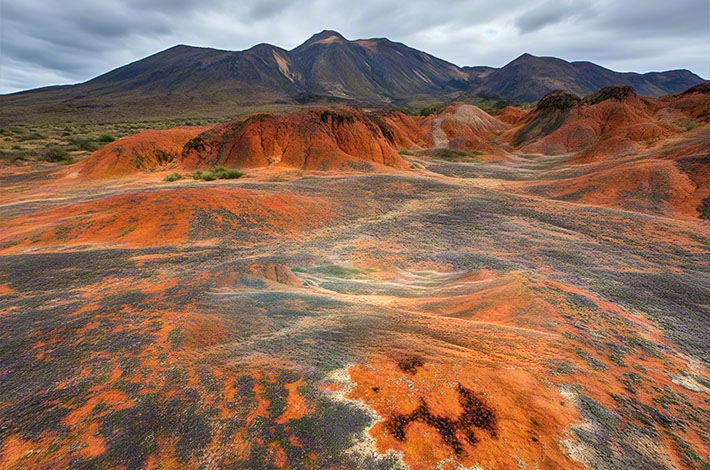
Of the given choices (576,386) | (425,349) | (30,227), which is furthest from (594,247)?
(30,227)

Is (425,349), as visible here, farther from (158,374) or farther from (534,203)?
(534,203)

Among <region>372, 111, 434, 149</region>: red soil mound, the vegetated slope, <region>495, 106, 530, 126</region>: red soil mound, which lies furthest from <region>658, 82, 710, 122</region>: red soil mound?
<region>372, 111, 434, 149</region>: red soil mound

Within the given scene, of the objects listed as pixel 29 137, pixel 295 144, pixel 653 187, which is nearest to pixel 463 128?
pixel 295 144

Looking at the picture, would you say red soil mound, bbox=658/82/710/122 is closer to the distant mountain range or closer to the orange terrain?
the orange terrain

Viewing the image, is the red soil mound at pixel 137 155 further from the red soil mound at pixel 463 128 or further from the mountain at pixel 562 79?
the mountain at pixel 562 79

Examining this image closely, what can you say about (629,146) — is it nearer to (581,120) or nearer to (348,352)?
(581,120)
